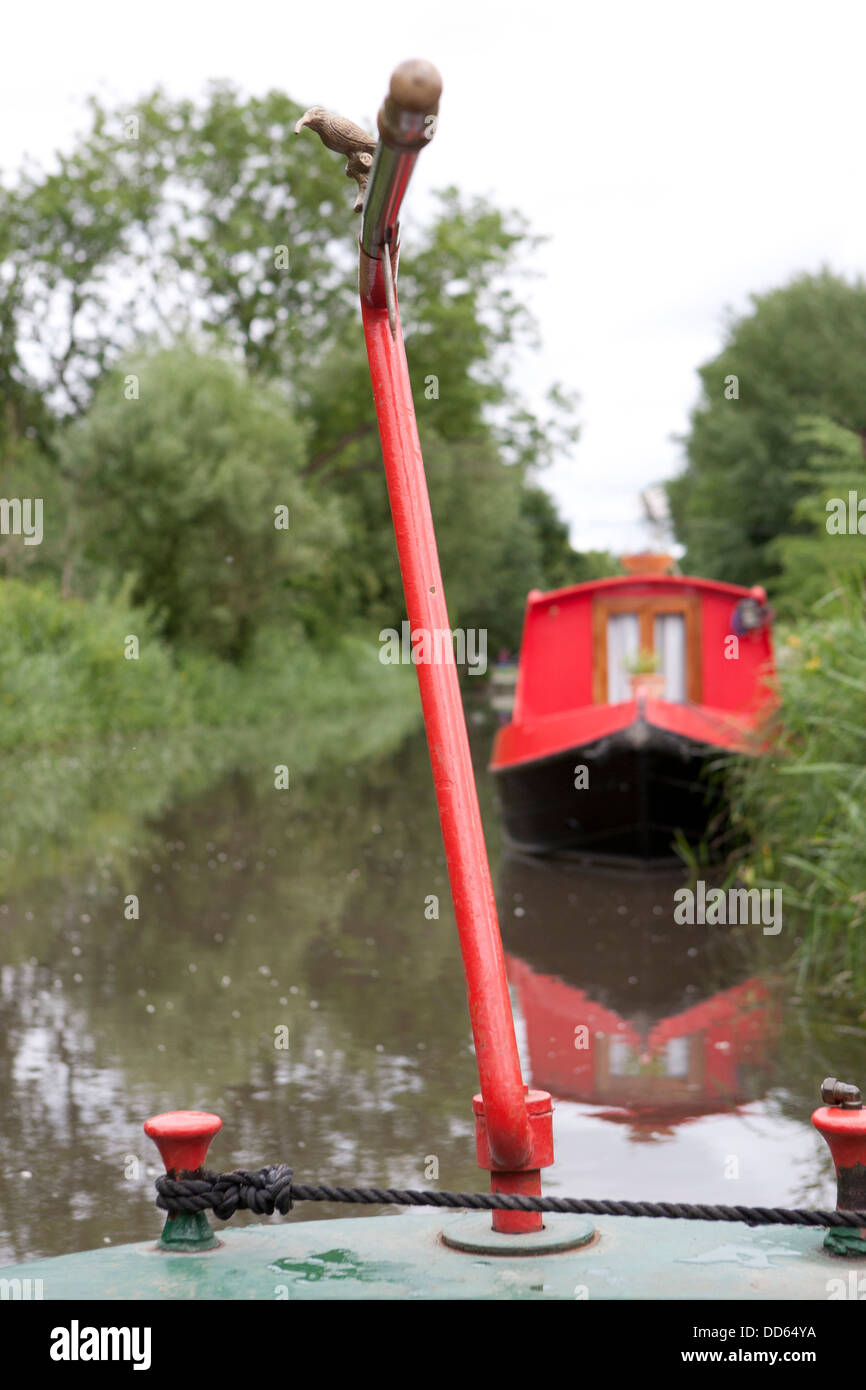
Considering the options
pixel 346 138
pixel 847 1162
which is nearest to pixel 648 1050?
pixel 847 1162

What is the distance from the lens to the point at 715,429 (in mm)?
39250

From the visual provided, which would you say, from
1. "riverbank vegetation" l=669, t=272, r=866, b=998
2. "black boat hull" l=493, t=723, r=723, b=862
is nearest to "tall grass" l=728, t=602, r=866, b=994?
"riverbank vegetation" l=669, t=272, r=866, b=998

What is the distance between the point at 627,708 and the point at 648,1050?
507cm

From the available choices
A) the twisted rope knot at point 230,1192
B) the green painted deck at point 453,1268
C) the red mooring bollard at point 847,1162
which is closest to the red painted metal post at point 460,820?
the green painted deck at point 453,1268

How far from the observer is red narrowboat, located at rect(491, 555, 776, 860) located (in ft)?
Answer: 36.2

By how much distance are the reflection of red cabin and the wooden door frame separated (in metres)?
5.39

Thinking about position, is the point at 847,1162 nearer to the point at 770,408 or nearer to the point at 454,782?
the point at 454,782

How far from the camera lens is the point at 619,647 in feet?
42.0

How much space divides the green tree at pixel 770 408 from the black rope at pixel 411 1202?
3441 cm

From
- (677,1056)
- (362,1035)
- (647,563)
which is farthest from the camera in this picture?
(647,563)

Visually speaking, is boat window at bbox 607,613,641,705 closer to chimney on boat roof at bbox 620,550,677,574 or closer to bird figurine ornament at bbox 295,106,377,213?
chimney on boat roof at bbox 620,550,677,574

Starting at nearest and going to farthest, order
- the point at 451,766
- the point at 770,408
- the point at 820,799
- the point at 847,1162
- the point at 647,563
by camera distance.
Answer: the point at 451,766, the point at 847,1162, the point at 820,799, the point at 647,563, the point at 770,408
